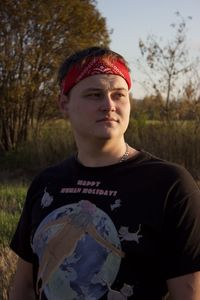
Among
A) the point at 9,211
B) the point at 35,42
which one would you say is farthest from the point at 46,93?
the point at 9,211

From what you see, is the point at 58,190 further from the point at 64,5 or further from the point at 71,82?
the point at 64,5

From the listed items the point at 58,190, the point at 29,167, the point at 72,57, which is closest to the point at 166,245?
the point at 58,190

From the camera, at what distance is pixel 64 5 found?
13836mm

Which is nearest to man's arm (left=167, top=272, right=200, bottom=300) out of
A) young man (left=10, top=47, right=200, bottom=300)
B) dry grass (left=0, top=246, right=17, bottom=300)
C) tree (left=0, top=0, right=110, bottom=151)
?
young man (left=10, top=47, right=200, bottom=300)

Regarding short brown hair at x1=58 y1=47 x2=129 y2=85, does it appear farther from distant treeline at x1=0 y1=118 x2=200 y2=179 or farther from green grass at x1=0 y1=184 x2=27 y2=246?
distant treeline at x1=0 y1=118 x2=200 y2=179

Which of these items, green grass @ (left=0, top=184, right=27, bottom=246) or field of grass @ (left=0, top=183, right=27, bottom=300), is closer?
field of grass @ (left=0, top=183, right=27, bottom=300)

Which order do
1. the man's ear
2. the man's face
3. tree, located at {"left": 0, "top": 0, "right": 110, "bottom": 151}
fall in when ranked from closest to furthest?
the man's face → the man's ear → tree, located at {"left": 0, "top": 0, "right": 110, "bottom": 151}

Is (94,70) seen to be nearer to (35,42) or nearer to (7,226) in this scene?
(7,226)

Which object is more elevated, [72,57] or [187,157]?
[72,57]

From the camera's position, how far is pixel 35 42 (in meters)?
13.8

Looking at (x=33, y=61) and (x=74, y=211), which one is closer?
(x=74, y=211)

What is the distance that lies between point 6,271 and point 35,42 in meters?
10.6

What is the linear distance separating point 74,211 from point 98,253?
0.21 m

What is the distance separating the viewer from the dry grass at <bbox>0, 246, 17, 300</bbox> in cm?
364
